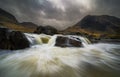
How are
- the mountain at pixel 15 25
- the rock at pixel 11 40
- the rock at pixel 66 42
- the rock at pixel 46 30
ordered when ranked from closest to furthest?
the rock at pixel 11 40 < the rock at pixel 66 42 < the rock at pixel 46 30 < the mountain at pixel 15 25

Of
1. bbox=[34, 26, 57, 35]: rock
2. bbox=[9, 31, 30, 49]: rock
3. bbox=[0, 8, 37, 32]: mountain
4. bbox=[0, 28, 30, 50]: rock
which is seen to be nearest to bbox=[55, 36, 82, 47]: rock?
bbox=[9, 31, 30, 49]: rock

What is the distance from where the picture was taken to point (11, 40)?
6.25 m

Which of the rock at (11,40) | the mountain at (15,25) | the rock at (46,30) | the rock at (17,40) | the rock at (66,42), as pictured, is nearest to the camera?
the rock at (11,40)

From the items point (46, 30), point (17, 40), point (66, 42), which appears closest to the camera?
point (17, 40)

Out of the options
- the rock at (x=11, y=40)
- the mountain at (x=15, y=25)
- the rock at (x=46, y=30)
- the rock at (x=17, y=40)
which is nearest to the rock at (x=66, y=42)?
the rock at (x=17, y=40)

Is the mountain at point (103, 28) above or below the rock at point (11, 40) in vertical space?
above

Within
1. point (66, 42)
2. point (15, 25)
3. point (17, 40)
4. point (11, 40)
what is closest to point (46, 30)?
point (66, 42)

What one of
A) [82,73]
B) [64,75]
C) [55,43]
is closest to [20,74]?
[64,75]

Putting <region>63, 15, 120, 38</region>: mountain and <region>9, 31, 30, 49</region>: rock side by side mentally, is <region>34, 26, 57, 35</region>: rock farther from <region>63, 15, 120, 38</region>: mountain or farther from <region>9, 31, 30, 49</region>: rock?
<region>63, 15, 120, 38</region>: mountain

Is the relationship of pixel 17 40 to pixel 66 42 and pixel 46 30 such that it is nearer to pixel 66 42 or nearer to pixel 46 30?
pixel 66 42

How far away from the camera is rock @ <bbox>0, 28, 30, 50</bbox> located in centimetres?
609

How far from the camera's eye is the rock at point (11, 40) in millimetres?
6093

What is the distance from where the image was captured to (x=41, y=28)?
15102 millimetres

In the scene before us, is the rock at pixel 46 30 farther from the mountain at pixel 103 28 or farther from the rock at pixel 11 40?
the mountain at pixel 103 28
